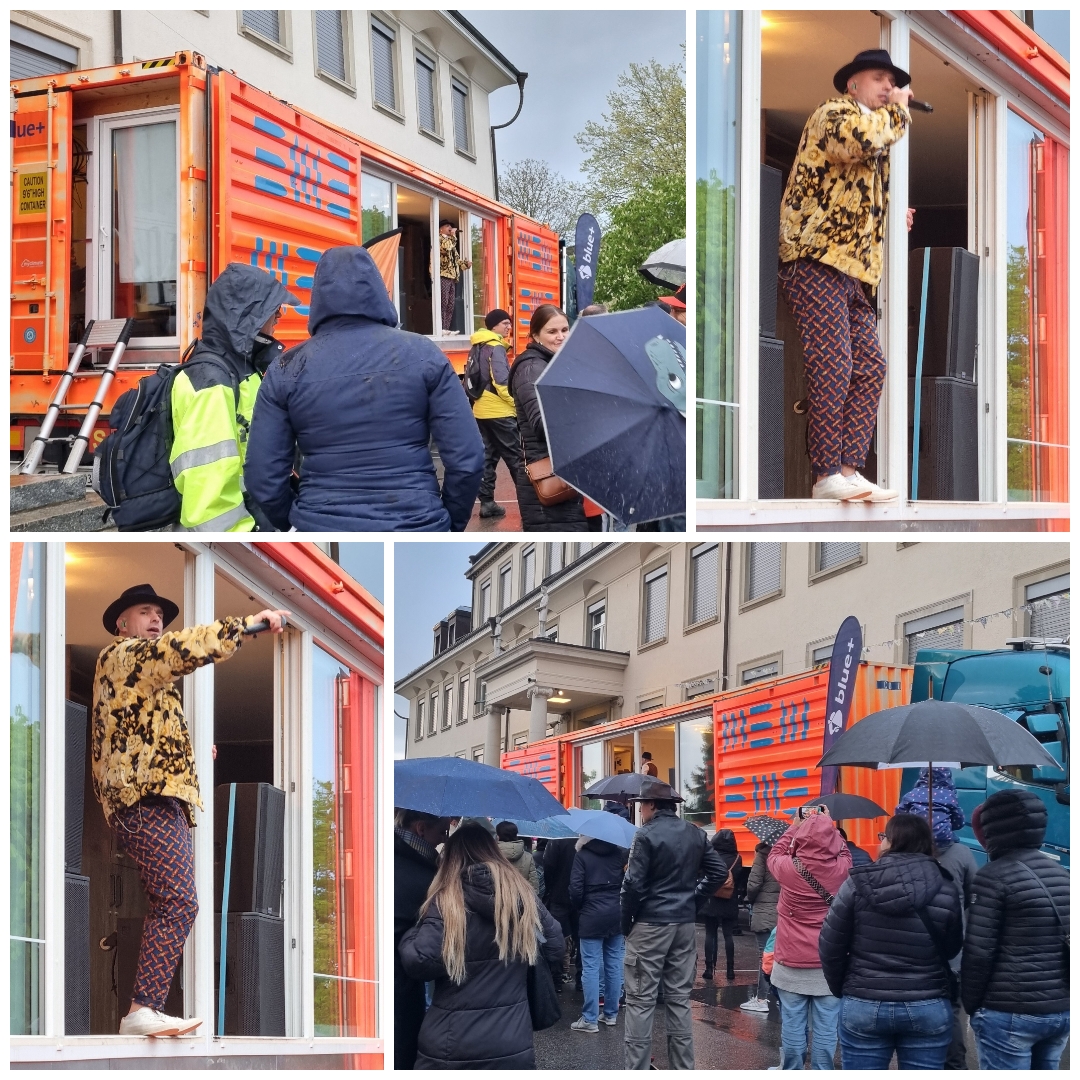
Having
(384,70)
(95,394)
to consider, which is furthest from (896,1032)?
(384,70)

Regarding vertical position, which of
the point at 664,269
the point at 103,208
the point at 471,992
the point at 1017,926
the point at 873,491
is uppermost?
the point at 103,208

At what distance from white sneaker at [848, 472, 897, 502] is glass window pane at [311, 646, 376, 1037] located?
9.98 ft

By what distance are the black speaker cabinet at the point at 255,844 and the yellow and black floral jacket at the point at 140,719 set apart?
1703mm

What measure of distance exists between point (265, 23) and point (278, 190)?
7416mm

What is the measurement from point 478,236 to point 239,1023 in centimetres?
839

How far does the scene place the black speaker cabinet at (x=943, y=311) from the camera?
6.89 meters

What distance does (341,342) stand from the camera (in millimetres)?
4367

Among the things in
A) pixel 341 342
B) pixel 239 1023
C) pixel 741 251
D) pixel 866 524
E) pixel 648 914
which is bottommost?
pixel 239 1023

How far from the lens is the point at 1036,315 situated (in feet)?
25.8

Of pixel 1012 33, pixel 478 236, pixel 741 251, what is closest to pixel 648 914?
pixel 741 251

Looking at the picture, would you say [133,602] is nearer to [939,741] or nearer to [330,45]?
[939,741]

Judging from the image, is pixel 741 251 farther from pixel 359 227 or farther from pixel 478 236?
pixel 478 236

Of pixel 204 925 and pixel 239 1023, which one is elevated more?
pixel 204 925

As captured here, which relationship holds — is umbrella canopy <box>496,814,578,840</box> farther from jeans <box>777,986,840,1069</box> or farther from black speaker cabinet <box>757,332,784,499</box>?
black speaker cabinet <box>757,332,784,499</box>
